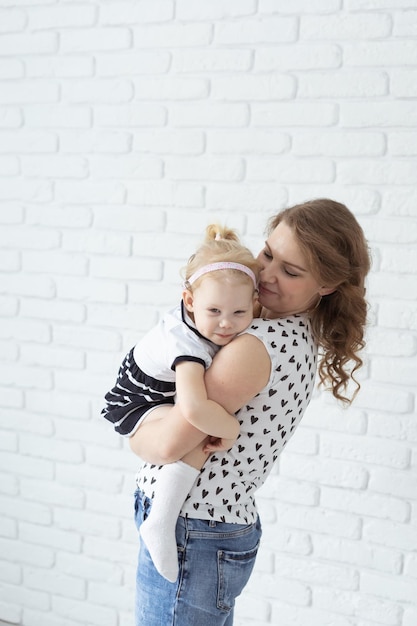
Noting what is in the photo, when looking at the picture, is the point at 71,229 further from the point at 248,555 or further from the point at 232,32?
the point at 248,555

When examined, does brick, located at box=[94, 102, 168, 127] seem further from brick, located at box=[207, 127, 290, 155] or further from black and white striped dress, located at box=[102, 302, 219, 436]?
black and white striped dress, located at box=[102, 302, 219, 436]

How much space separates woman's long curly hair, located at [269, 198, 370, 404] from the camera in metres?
1.54

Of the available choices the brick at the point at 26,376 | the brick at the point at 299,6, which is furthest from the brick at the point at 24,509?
the brick at the point at 299,6

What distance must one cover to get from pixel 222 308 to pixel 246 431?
0.88 ft

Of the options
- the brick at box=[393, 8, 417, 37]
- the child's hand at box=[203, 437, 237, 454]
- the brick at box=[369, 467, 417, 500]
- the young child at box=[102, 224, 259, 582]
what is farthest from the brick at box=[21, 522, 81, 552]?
the brick at box=[393, 8, 417, 37]

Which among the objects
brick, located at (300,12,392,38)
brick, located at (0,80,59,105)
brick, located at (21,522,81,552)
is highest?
brick, located at (300,12,392,38)

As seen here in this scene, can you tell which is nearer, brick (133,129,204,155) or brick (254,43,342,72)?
brick (254,43,342,72)

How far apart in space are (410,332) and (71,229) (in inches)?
47.7

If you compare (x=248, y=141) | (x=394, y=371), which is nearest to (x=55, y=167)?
(x=248, y=141)

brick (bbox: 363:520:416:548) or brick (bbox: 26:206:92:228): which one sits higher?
brick (bbox: 26:206:92:228)

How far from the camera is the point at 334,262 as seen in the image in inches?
60.8

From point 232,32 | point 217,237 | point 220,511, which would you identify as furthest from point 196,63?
point 220,511

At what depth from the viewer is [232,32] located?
2.38 metres

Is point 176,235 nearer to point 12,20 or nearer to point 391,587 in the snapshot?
point 12,20
